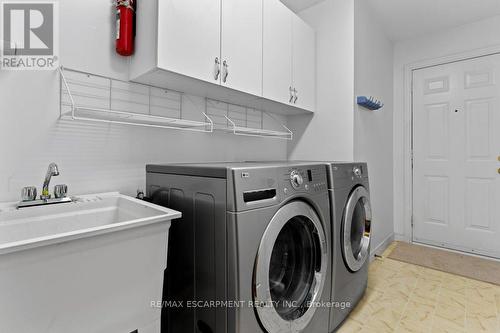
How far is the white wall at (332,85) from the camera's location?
220cm

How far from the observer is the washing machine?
4.85 ft

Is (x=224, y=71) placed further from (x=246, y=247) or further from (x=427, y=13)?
(x=427, y=13)

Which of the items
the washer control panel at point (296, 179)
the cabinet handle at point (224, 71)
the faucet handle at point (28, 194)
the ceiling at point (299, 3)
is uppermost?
the ceiling at point (299, 3)

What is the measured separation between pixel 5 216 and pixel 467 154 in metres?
3.80

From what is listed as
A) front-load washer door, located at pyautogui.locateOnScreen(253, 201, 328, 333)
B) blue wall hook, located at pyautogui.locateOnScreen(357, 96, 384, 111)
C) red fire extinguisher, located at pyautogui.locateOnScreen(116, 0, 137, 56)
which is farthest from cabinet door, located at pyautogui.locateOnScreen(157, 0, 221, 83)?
blue wall hook, located at pyautogui.locateOnScreen(357, 96, 384, 111)

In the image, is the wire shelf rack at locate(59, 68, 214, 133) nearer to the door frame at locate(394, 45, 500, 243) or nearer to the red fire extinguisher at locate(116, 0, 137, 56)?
the red fire extinguisher at locate(116, 0, 137, 56)

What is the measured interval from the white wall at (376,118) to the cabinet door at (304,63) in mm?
373

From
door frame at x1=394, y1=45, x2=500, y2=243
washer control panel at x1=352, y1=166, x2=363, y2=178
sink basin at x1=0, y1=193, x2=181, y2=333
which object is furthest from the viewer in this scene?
door frame at x1=394, y1=45, x2=500, y2=243

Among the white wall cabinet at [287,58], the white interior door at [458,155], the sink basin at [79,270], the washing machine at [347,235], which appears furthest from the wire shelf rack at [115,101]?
the white interior door at [458,155]

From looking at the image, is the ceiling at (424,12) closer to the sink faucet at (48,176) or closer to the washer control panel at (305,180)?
the washer control panel at (305,180)

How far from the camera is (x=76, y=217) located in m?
1.08

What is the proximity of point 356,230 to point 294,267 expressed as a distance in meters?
0.74

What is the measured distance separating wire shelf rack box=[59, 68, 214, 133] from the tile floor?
1.65 meters

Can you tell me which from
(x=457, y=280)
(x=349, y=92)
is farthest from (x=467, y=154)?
(x=349, y=92)
